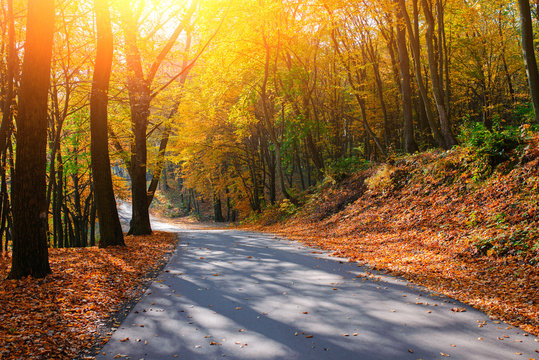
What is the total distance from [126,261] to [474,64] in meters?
22.5

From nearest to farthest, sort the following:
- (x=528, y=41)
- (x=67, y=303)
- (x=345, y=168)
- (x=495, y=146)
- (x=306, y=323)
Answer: (x=306, y=323)
(x=67, y=303)
(x=528, y=41)
(x=495, y=146)
(x=345, y=168)

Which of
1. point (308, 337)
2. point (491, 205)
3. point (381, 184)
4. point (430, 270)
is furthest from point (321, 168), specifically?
point (308, 337)

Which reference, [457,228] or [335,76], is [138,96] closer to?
[457,228]

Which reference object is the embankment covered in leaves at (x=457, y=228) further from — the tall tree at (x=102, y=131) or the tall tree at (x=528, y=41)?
the tall tree at (x=102, y=131)

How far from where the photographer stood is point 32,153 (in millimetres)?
6105

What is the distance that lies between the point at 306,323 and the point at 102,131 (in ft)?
26.4

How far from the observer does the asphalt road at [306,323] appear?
11.4 ft

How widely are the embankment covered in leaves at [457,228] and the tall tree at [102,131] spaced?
5.90 meters

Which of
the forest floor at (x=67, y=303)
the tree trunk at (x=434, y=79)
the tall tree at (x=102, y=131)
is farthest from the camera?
the tree trunk at (x=434, y=79)

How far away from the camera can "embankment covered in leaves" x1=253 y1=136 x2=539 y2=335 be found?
5305 millimetres

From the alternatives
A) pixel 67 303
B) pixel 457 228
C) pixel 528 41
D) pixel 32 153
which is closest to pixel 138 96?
pixel 32 153

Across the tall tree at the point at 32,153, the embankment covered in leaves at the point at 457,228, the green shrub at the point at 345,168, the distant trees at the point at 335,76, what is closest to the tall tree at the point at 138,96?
the distant trees at the point at 335,76

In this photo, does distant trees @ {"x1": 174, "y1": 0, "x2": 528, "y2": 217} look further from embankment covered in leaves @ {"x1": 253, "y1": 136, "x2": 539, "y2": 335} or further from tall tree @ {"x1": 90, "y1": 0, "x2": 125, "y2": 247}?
tall tree @ {"x1": 90, "y1": 0, "x2": 125, "y2": 247}

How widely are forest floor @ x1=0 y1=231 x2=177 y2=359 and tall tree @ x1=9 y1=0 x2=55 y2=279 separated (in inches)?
14.6
